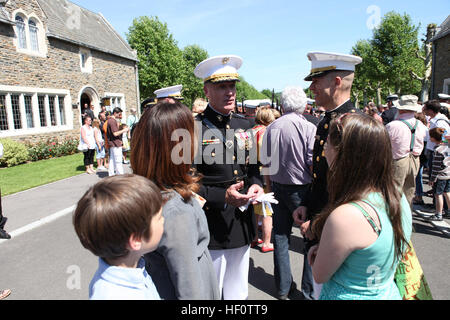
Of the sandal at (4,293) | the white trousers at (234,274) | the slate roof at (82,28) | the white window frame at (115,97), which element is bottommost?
the sandal at (4,293)

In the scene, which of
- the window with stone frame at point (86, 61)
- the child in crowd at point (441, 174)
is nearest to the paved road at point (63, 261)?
the child in crowd at point (441, 174)

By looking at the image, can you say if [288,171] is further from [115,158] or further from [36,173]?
[36,173]

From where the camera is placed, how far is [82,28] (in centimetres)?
2025

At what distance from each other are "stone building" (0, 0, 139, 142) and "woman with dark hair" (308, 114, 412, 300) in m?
16.0

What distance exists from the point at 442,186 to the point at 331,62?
166 inches

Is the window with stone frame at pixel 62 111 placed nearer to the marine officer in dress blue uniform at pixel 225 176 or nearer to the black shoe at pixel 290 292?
the marine officer in dress blue uniform at pixel 225 176

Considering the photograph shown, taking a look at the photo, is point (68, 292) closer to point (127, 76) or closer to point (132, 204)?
point (132, 204)

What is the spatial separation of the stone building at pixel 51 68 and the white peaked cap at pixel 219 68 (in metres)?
14.7

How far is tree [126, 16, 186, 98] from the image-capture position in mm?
30797

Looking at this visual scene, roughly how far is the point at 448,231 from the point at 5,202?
9375 mm

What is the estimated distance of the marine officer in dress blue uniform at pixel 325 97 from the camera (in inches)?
91.0

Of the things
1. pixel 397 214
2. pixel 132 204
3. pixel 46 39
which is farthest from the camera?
pixel 46 39

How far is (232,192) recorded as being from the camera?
2205 mm
